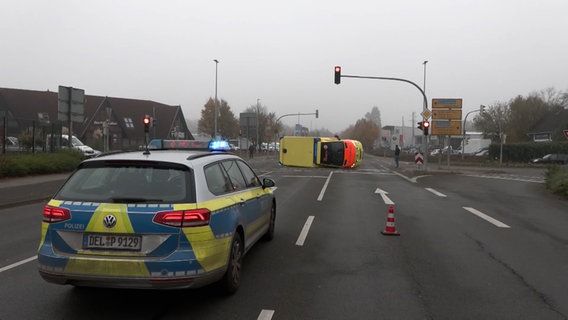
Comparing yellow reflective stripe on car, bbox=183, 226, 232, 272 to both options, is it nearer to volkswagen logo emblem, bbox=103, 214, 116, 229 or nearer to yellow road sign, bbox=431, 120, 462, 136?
volkswagen logo emblem, bbox=103, 214, 116, 229

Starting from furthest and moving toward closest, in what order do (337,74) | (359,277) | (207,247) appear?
(337,74)
(359,277)
(207,247)

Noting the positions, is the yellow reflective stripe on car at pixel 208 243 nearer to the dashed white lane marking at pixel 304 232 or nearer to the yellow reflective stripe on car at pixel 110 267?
the yellow reflective stripe on car at pixel 110 267

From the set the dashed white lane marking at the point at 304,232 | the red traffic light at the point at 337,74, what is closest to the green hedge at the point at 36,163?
the dashed white lane marking at the point at 304,232

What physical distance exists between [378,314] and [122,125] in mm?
65944

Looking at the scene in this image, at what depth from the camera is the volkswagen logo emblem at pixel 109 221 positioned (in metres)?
4.32

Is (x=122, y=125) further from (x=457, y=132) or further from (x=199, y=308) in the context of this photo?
(x=199, y=308)

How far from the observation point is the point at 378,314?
15.0 feet

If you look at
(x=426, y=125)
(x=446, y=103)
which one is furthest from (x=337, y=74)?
(x=446, y=103)

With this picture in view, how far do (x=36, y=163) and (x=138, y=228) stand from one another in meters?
18.3

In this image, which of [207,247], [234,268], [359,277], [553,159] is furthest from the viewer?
[553,159]

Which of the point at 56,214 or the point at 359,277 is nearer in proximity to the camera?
the point at 56,214

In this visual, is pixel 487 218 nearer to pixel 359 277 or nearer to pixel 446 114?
pixel 359 277

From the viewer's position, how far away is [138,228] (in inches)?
169

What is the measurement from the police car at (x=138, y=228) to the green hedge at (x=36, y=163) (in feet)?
52.1
